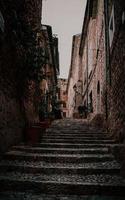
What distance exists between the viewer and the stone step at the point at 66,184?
12.7ft

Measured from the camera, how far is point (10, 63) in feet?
19.5

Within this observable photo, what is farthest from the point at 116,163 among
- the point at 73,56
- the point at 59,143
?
the point at 73,56

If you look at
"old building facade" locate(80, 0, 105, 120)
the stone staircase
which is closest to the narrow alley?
the stone staircase

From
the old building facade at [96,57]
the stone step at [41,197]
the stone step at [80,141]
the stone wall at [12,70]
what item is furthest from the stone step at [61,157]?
the old building facade at [96,57]

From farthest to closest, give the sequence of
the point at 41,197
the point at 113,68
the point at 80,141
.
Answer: the point at 113,68 < the point at 80,141 < the point at 41,197

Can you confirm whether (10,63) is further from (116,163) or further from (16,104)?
(116,163)

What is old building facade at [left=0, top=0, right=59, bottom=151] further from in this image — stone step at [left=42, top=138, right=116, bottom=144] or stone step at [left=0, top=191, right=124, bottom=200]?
stone step at [left=0, top=191, right=124, bottom=200]

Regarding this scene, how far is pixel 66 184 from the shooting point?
13.1ft

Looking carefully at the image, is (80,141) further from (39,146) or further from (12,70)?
(12,70)

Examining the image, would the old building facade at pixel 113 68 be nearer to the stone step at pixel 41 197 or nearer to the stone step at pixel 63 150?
the stone step at pixel 63 150

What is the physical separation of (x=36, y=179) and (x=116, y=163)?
150 centimetres

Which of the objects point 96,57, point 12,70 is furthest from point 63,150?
point 96,57

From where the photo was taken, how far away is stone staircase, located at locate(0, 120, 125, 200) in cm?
385

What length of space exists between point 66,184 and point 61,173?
666 mm
